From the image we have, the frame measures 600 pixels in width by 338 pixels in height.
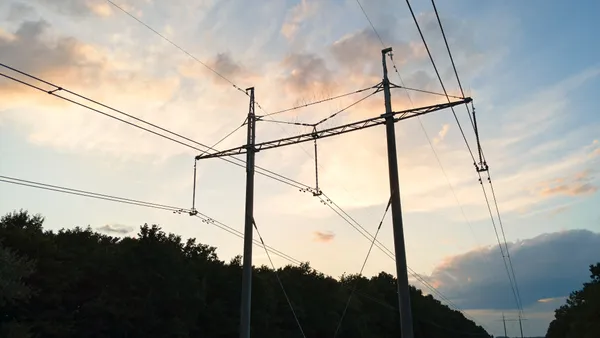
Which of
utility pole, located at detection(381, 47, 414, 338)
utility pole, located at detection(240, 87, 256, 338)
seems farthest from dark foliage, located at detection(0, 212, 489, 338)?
utility pole, located at detection(381, 47, 414, 338)

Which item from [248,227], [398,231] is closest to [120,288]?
[248,227]

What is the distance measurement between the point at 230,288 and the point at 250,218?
52427 mm

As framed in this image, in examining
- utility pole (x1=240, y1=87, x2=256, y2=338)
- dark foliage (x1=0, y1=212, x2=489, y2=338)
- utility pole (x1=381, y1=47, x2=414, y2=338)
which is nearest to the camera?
utility pole (x1=381, y1=47, x2=414, y2=338)

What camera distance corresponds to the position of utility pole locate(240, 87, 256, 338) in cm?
2412

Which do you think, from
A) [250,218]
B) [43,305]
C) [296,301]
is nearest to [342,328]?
[296,301]

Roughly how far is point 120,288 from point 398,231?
47954mm

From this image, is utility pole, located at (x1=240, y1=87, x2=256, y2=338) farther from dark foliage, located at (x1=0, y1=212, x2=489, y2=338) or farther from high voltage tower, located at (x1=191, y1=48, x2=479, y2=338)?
dark foliage, located at (x1=0, y1=212, x2=489, y2=338)

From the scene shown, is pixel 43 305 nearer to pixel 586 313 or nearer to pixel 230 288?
pixel 230 288

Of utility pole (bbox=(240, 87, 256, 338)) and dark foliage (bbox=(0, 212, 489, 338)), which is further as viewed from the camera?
dark foliage (bbox=(0, 212, 489, 338))

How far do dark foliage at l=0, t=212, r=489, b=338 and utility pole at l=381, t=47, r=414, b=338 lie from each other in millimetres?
28739

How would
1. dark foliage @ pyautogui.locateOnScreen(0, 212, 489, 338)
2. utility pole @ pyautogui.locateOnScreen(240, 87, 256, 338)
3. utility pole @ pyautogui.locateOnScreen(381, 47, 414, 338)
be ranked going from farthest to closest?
dark foliage @ pyautogui.locateOnScreen(0, 212, 489, 338) → utility pole @ pyautogui.locateOnScreen(240, 87, 256, 338) → utility pole @ pyautogui.locateOnScreen(381, 47, 414, 338)

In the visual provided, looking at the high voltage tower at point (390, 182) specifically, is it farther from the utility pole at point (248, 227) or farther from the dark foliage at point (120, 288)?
the dark foliage at point (120, 288)

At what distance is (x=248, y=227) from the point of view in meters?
25.9

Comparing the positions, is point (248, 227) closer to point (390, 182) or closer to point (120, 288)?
point (390, 182)
